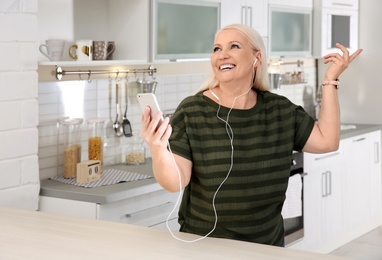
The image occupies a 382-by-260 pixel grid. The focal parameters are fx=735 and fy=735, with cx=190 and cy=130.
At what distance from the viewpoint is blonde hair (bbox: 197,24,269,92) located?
2662mm

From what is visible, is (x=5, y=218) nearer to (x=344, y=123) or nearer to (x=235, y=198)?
(x=235, y=198)

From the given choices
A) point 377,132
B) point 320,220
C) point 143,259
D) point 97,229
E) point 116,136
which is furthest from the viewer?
point 377,132

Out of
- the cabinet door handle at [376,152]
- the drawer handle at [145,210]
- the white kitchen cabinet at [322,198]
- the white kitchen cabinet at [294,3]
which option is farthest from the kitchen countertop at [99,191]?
the cabinet door handle at [376,152]

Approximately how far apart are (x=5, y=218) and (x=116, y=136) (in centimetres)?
195

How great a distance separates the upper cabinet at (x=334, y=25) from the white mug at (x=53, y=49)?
2.87 metres

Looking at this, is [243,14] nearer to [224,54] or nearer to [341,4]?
[341,4]

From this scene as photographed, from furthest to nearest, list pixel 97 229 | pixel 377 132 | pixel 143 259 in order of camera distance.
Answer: pixel 377 132 → pixel 97 229 → pixel 143 259

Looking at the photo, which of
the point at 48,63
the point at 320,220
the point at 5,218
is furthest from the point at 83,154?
the point at 320,220

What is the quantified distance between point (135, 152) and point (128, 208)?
0.80 m

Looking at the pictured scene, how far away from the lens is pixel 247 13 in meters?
5.14

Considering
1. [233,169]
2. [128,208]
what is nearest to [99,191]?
[128,208]

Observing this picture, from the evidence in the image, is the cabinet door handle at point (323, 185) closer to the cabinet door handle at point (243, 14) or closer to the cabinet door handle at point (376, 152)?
the cabinet door handle at point (376, 152)

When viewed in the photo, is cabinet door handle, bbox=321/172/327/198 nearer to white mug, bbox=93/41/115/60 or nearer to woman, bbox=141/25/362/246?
white mug, bbox=93/41/115/60

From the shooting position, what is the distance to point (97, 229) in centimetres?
240
